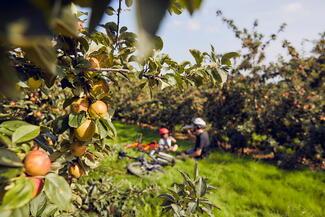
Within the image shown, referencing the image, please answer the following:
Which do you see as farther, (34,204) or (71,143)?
(71,143)

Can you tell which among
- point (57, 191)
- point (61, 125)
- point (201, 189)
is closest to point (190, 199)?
point (201, 189)

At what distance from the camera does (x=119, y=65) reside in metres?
1.19

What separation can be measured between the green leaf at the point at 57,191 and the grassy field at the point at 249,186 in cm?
227

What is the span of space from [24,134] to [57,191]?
20 centimetres

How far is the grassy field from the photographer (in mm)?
3467

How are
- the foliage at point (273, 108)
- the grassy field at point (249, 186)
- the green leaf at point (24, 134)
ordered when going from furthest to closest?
the foliage at point (273, 108) → the grassy field at point (249, 186) → the green leaf at point (24, 134)

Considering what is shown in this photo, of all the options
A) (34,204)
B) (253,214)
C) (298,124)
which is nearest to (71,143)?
(34,204)

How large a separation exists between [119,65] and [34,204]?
→ 0.71 meters

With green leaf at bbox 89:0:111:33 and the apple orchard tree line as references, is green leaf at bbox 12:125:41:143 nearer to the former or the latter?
the apple orchard tree line

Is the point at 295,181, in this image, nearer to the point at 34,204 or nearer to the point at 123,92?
the point at 34,204

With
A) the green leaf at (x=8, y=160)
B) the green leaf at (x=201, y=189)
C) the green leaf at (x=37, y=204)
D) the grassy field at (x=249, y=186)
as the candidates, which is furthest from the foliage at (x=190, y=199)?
the grassy field at (x=249, y=186)

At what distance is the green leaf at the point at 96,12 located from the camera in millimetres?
339

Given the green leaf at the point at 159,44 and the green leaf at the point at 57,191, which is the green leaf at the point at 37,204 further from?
the green leaf at the point at 159,44

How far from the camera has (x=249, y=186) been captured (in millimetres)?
4340
